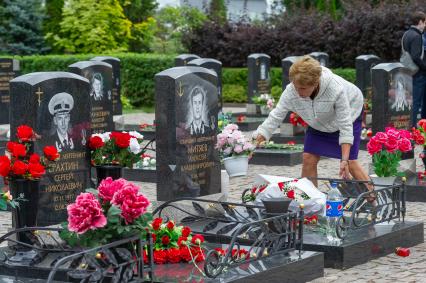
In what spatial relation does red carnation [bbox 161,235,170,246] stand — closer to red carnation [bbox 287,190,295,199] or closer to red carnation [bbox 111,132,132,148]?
red carnation [bbox 287,190,295,199]

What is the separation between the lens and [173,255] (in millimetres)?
7695

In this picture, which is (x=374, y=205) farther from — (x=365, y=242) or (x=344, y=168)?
(x=365, y=242)

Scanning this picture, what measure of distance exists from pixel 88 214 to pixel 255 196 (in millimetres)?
3073

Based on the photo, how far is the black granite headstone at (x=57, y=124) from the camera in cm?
865

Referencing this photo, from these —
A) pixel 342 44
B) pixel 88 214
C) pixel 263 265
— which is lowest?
pixel 263 265

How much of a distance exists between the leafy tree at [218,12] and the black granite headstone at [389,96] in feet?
59.6

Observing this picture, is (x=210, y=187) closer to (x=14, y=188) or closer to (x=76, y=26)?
(x=14, y=188)

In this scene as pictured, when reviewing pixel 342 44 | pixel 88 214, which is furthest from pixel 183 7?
pixel 88 214

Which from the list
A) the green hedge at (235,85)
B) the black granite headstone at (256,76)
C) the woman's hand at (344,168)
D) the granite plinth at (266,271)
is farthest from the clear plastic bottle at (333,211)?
the green hedge at (235,85)

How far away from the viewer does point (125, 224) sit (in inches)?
264

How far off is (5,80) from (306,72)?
11617mm

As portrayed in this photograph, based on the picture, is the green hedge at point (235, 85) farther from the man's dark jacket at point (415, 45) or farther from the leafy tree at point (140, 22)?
the man's dark jacket at point (415, 45)

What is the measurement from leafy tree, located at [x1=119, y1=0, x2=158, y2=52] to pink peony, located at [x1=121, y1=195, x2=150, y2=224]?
26.7m

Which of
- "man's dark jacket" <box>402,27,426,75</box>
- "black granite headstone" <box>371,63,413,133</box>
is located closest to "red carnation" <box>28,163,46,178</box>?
"black granite headstone" <box>371,63,413,133</box>
